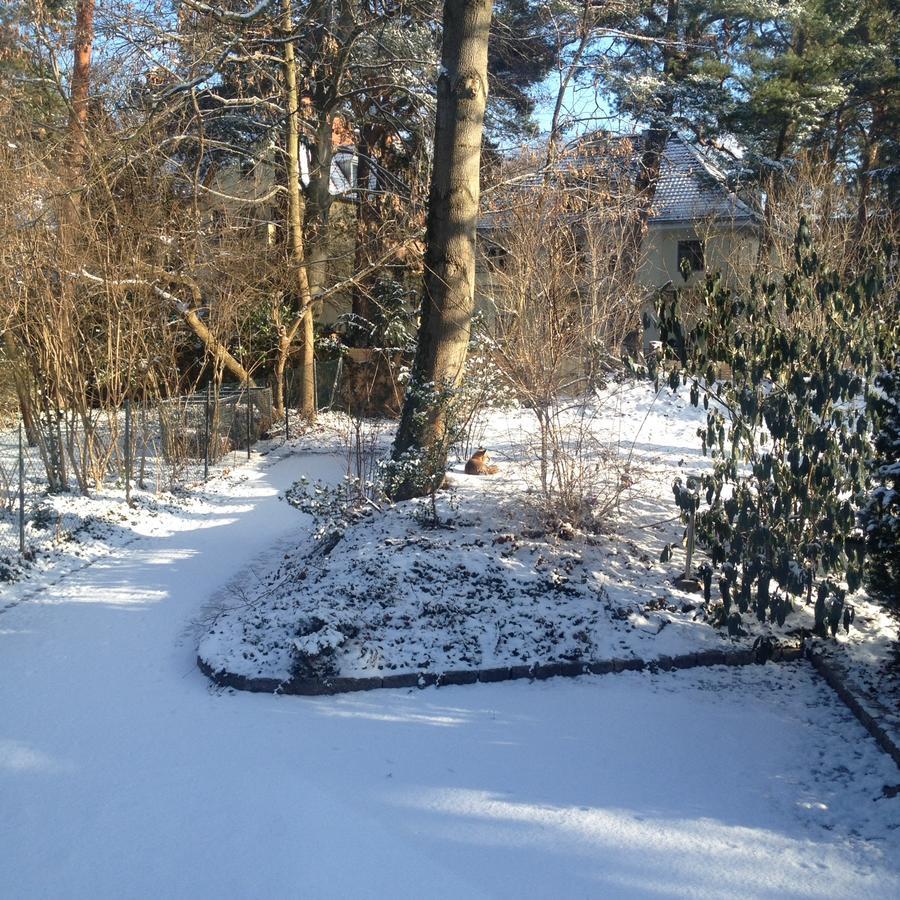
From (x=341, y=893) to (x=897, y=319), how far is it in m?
4.41

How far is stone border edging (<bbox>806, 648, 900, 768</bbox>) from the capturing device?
4.61 metres

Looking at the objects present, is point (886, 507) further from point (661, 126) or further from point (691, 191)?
point (691, 191)

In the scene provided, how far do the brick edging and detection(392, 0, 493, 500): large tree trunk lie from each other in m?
3.07

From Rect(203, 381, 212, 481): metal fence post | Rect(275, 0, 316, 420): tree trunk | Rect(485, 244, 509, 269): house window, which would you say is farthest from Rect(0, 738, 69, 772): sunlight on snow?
Rect(275, 0, 316, 420): tree trunk

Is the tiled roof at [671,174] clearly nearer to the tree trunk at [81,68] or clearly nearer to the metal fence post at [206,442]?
the metal fence post at [206,442]

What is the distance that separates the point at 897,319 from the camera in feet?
Result: 18.4

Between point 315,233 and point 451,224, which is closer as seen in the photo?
point 451,224

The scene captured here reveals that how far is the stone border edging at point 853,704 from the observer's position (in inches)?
181

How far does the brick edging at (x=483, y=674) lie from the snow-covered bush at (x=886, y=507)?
1167mm

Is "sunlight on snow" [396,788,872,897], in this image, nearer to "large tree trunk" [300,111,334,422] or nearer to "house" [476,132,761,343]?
"house" [476,132,761,343]

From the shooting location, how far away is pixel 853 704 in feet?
17.0

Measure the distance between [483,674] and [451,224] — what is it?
15.6 ft

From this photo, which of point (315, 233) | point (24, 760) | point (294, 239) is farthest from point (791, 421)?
point (315, 233)

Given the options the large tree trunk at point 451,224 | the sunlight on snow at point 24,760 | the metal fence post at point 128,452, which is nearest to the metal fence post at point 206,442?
the metal fence post at point 128,452
